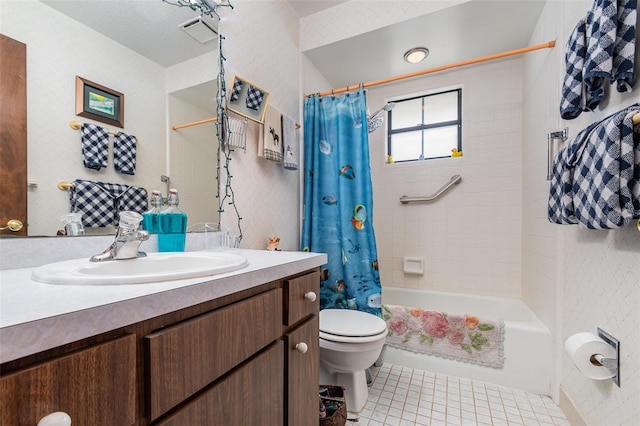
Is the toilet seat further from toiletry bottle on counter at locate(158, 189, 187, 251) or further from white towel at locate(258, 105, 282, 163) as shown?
white towel at locate(258, 105, 282, 163)

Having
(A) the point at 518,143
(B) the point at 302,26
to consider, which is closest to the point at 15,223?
(B) the point at 302,26

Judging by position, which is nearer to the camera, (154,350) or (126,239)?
(154,350)

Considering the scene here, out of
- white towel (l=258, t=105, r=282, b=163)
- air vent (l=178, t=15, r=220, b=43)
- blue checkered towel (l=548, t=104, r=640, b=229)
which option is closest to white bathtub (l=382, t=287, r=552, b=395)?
blue checkered towel (l=548, t=104, r=640, b=229)

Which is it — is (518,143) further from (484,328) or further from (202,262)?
(202,262)

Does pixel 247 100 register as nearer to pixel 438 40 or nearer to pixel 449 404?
pixel 438 40

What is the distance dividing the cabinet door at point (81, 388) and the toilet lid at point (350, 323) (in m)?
1.09

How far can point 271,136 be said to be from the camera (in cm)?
164

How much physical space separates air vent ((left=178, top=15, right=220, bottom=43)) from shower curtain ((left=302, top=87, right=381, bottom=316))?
819mm

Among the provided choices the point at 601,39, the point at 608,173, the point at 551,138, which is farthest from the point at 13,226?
the point at 551,138

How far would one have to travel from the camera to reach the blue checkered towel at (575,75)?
1107mm

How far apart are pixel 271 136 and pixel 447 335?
167 cm

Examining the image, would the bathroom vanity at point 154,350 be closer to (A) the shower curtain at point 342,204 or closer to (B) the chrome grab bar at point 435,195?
(A) the shower curtain at point 342,204

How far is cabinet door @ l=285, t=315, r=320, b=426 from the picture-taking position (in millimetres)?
838

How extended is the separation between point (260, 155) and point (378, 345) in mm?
1206
